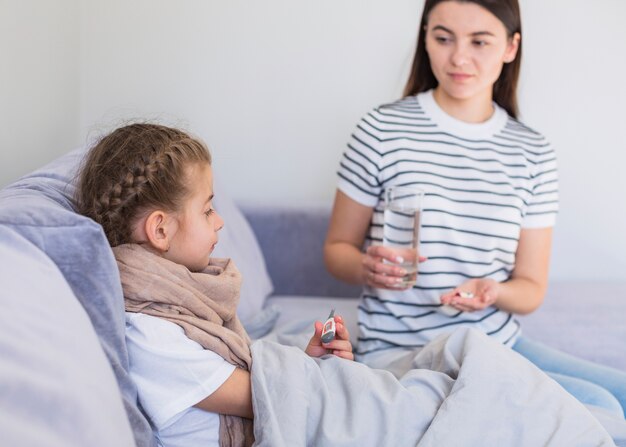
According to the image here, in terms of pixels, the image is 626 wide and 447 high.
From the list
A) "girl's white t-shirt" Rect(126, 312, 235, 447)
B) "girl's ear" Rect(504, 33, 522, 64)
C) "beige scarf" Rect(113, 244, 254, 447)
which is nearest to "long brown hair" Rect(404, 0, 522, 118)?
"girl's ear" Rect(504, 33, 522, 64)

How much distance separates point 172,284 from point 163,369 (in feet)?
0.39

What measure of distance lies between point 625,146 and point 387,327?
135cm

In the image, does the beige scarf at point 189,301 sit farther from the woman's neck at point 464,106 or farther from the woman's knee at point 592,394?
the woman's neck at point 464,106

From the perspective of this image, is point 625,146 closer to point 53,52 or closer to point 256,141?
point 256,141

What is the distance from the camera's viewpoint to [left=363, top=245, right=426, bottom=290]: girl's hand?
6.02ft

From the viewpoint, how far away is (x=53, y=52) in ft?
8.53

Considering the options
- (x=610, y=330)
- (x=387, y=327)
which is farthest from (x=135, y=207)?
(x=610, y=330)

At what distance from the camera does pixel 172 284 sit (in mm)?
1355

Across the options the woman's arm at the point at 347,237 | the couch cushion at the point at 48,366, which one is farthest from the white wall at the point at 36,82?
the couch cushion at the point at 48,366

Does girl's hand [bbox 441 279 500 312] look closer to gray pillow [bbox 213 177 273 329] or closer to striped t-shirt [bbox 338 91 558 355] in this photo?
striped t-shirt [bbox 338 91 558 355]

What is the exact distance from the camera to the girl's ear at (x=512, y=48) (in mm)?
2086

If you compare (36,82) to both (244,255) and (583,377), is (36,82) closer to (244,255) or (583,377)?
(244,255)

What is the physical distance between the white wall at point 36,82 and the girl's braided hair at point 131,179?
797 millimetres

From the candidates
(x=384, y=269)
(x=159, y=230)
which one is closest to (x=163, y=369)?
(x=159, y=230)
